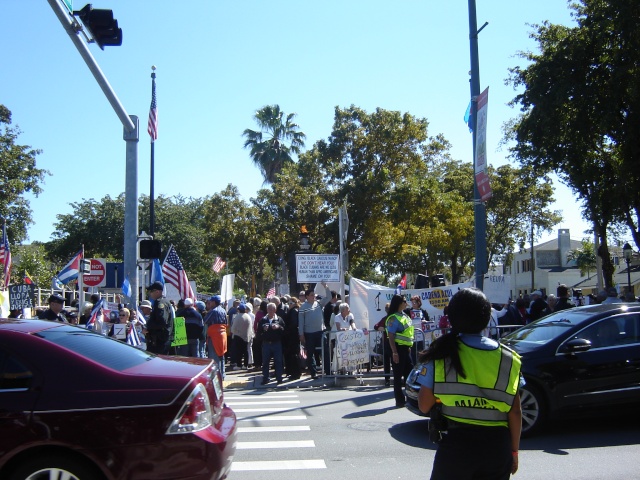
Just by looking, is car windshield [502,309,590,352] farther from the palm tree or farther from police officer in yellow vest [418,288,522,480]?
the palm tree

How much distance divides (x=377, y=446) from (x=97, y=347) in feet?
12.3

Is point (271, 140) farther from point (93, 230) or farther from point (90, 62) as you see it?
point (90, 62)

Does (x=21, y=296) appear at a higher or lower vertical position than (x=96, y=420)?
higher

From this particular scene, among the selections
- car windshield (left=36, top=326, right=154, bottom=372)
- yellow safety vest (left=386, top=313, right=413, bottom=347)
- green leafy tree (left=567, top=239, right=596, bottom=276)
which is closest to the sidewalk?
yellow safety vest (left=386, top=313, right=413, bottom=347)

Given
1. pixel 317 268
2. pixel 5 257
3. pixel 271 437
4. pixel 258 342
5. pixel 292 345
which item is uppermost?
pixel 5 257

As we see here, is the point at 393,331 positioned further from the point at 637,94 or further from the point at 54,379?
the point at 637,94

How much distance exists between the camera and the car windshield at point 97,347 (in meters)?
5.05

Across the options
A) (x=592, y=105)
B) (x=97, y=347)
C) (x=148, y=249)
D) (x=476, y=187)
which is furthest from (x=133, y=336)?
(x=592, y=105)

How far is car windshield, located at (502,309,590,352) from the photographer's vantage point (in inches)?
331

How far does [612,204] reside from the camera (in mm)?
24797

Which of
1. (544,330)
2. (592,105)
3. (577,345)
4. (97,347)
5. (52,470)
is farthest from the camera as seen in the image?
(592,105)

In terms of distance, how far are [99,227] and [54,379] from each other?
154ft

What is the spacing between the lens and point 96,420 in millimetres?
4582

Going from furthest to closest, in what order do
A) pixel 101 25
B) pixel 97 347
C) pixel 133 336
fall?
pixel 133 336 → pixel 101 25 → pixel 97 347
